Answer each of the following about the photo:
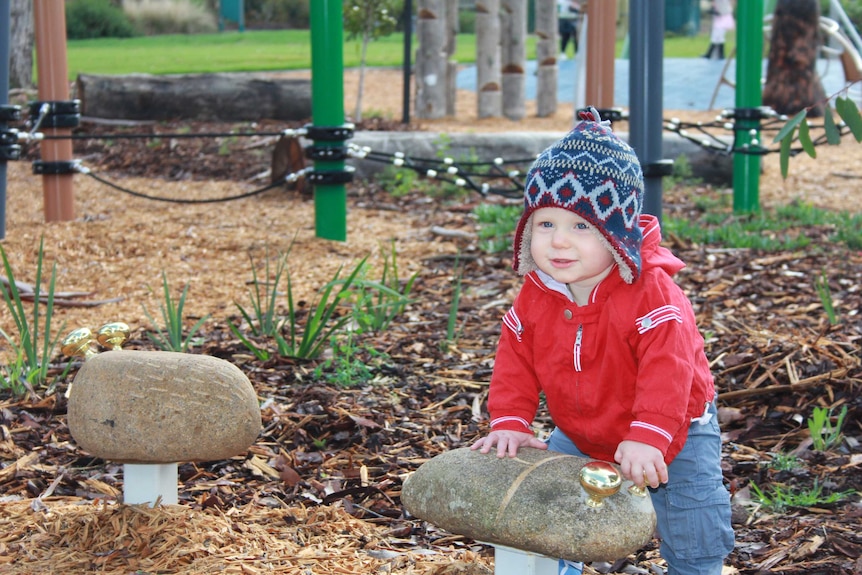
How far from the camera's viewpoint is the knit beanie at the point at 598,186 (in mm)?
2023

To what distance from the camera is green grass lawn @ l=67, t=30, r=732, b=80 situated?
58.8 feet

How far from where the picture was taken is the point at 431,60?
10828mm

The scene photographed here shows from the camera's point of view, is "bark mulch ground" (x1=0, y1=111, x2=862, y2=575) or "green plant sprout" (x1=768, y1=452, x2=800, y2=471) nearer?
"bark mulch ground" (x1=0, y1=111, x2=862, y2=575)

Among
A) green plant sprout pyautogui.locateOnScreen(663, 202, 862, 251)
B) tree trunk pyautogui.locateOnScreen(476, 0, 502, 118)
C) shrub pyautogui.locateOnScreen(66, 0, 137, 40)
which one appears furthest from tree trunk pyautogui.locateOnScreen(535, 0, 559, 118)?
shrub pyautogui.locateOnScreen(66, 0, 137, 40)

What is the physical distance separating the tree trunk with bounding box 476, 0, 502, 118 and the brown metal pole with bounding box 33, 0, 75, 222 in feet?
18.2

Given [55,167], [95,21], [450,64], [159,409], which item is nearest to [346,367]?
[159,409]

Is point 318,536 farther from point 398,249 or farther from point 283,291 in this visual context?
point 398,249

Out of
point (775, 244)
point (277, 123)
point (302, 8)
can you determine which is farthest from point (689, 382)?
point (302, 8)

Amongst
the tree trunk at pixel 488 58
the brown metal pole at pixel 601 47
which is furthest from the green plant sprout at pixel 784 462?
the tree trunk at pixel 488 58

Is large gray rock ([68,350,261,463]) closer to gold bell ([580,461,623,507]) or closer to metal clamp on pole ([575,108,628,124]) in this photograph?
→ gold bell ([580,461,623,507])

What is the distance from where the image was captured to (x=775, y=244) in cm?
533

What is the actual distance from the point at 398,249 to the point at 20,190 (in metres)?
3.55

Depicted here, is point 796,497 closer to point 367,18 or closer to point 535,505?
point 535,505

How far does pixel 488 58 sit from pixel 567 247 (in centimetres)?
929
